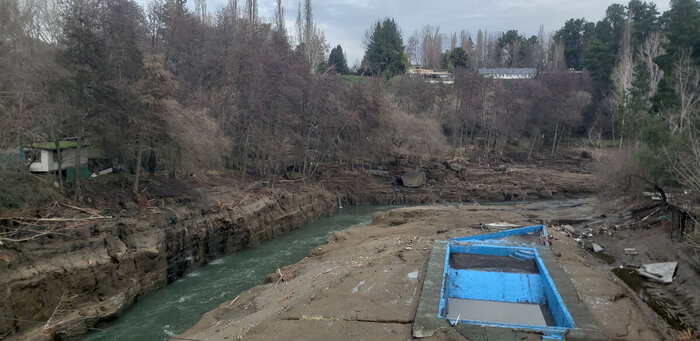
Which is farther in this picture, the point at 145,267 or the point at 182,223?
the point at 182,223

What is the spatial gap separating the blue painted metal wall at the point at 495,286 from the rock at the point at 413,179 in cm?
2733

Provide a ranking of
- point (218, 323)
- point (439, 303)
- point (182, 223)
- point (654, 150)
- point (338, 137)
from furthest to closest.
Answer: point (338, 137) < point (182, 223) < point (654, 150) < point (218, 323) < point (439, 303)

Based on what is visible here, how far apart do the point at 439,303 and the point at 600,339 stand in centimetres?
336

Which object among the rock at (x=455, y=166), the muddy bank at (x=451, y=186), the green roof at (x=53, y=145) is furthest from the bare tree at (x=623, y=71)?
the green roof at (x=53, y=145)

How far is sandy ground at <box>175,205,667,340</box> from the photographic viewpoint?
10.6 metres

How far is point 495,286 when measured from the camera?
1327 cm

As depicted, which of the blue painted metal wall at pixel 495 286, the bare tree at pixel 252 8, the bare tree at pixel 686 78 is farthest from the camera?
the bare tree at pixel 252 8

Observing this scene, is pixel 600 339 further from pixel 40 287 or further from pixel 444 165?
pixel 444 165

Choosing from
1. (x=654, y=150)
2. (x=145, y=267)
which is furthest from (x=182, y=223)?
(x=654, y=150)

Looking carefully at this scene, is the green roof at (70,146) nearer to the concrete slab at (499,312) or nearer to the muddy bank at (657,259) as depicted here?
the concrete slab at (499,312)

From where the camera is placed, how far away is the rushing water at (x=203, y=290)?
1500cm

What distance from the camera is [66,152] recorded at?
2077 centimetres

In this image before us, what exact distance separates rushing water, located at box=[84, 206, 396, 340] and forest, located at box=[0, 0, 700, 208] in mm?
5499

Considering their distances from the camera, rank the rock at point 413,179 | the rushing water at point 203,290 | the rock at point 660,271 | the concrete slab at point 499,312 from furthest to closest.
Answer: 1. the rock at point 413,179
2. the rock at point 660,271
3. the rushing water at point 203,290
4. the concrete slab at point 499,312
